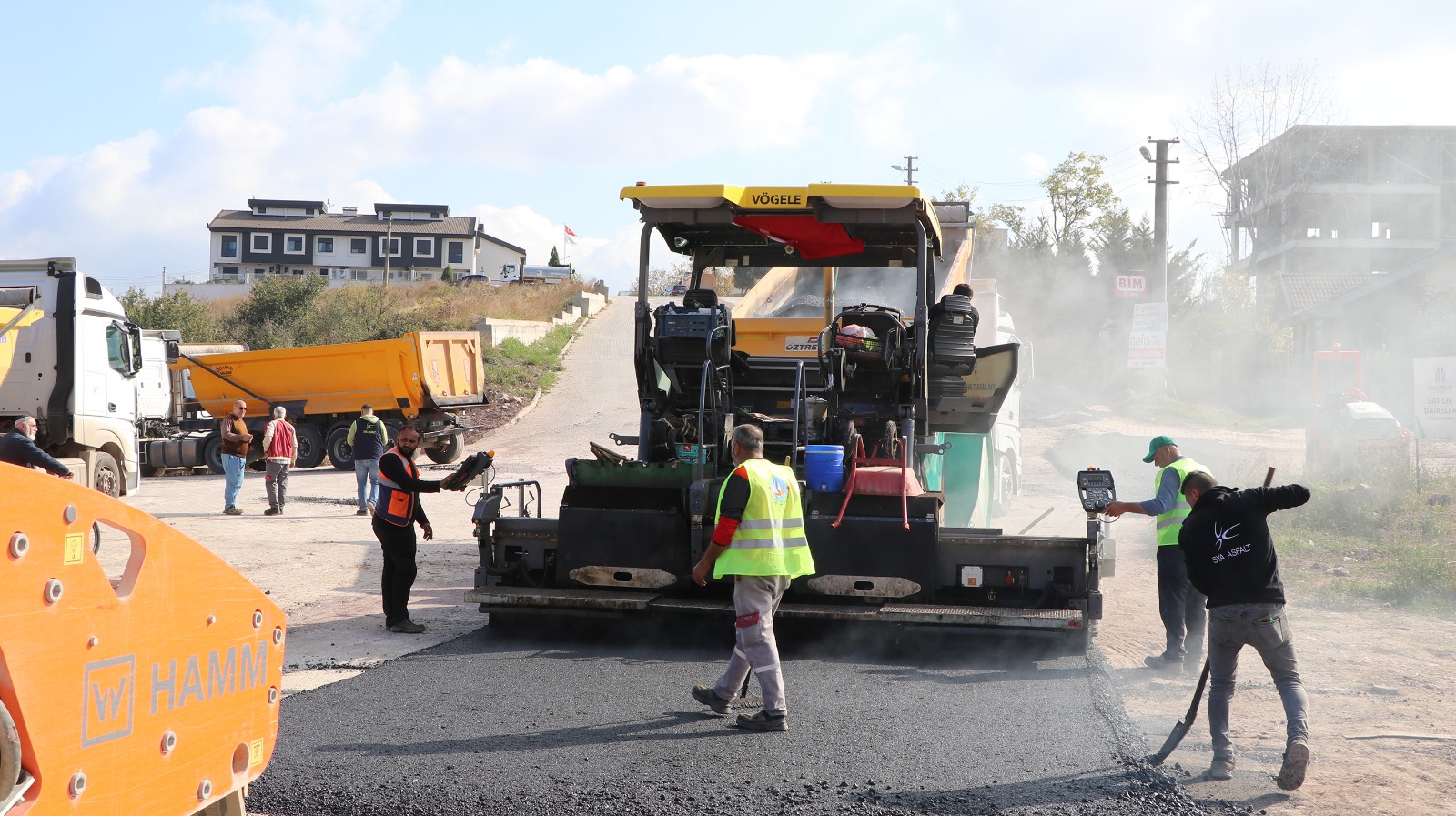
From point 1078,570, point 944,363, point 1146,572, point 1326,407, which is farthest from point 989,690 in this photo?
point 1326,407

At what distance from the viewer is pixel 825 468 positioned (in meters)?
7.27

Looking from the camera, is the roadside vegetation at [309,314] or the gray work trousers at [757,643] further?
the roadside vegetation at [309,314]

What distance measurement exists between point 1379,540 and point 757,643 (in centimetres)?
945

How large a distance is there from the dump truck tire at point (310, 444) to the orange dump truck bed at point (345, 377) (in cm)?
31

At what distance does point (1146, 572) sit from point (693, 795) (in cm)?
828

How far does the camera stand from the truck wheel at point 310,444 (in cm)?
2302

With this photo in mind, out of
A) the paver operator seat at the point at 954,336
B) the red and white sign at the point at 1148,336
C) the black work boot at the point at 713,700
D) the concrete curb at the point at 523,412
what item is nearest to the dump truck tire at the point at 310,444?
the concrete curb at the point at 523,412

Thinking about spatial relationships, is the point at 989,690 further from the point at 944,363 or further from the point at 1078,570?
the point at 944,363

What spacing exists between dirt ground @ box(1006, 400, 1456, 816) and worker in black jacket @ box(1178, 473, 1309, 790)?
0.29 metres

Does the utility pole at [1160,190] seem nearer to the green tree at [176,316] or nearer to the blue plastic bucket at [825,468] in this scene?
the blue plastic bucket at [825,468]

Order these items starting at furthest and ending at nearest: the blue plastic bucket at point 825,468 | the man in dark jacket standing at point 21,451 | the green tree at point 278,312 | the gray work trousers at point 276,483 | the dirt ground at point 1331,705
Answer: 1. the green tree at point 278,312
2. the gray work trousers at point 276,483
3. the man in dark jacket standing at point 21,451
4. the blue plastic bucket at point 825,468
5. the dirt ground at point 1331,705

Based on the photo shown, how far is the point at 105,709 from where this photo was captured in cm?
250

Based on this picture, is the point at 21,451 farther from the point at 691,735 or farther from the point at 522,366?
the point at 522,366

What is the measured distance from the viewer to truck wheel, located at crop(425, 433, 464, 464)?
2317cm
